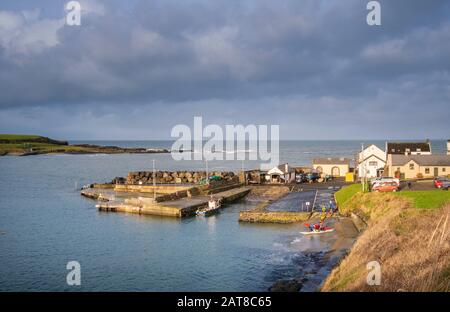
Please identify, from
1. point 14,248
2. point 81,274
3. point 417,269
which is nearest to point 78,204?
point 14,248

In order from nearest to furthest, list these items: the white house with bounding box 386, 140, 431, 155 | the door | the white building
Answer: the white house with bounding box 386, 140, 431, 155
the white building
the door

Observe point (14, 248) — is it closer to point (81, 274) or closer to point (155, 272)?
point (81, 274)

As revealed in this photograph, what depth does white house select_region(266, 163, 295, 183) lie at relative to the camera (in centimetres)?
8450

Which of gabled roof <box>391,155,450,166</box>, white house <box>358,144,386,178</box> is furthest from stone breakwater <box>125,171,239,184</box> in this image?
gabled roof <box>391,155,450,166</box>

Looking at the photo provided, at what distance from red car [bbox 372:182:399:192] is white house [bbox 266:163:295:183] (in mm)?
36353

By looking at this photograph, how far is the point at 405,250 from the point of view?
2400 centimetres

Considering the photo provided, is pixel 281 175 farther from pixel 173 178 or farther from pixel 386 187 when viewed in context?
pixel 386 187

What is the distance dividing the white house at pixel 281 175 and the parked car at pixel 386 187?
36353mm

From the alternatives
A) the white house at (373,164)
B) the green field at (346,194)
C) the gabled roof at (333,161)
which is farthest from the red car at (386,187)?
the gabled roof at (333,161)

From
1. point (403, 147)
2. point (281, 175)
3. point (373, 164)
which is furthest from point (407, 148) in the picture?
point (281, 175)

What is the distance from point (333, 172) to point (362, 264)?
65645 millimetres

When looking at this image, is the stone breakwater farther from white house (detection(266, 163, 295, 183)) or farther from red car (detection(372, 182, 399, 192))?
red car (detection(372, 182, 399, 192))

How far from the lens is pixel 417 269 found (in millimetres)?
20422
